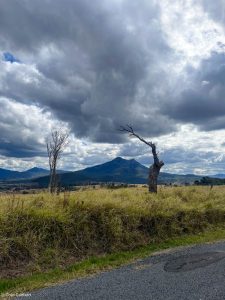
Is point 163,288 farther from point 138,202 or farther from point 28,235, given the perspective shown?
point 138,202

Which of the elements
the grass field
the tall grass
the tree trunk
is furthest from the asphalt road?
the tree trunk

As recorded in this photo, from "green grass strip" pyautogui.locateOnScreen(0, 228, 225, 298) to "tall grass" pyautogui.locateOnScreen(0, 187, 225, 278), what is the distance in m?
0.36

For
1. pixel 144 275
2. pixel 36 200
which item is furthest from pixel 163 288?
pixel 36 200

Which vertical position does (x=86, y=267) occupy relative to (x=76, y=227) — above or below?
below

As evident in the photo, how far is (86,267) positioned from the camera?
9.05m

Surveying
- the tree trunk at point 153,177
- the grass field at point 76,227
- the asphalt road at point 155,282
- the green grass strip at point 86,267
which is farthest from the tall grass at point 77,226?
the tree trunk at point 153,177

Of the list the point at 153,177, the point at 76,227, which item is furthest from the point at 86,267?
the point at 153,177

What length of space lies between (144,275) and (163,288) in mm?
1099

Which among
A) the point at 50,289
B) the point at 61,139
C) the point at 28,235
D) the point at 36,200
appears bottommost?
the point at 50,289

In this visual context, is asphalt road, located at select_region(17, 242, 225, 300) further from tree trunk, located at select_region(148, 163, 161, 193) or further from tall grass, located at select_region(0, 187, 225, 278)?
tree trunk, located at select_region(148, 163, 161, 193)

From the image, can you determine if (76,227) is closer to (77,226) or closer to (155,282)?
(77,226)

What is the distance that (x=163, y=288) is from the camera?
7.08 meters

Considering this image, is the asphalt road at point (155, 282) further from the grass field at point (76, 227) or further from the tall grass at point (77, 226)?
the tall grass at point (77, 226)

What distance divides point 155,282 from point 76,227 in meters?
3.79
